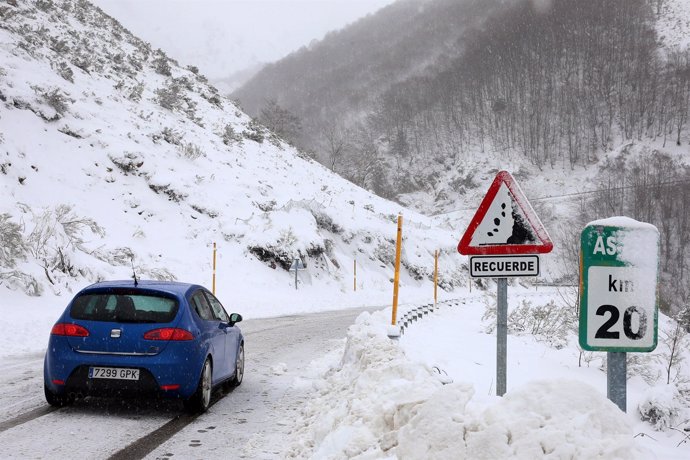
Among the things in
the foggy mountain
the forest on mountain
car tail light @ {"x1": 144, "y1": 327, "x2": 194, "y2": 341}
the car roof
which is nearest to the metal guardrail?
the car roof

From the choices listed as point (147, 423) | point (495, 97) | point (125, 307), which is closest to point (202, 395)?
point (147, 423)

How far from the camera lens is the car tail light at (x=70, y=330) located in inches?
241

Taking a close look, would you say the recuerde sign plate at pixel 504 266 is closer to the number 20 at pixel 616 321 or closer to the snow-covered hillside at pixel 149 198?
the number 20 at pixel 616 321

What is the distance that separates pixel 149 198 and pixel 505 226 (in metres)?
Answer: 22.6

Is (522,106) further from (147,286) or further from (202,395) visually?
(202,395)

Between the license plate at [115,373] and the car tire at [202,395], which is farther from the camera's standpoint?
the car tire at [202,395]

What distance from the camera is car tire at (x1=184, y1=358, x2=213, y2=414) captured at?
6266 millimetres

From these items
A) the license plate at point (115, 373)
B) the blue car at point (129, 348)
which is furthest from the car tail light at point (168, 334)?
the license plate at point (115, 373)

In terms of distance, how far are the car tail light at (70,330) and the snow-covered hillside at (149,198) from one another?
29.2ft

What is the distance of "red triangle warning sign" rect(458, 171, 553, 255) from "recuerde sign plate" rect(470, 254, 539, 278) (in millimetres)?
49

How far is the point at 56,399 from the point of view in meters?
6.25

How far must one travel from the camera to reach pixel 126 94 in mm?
34406

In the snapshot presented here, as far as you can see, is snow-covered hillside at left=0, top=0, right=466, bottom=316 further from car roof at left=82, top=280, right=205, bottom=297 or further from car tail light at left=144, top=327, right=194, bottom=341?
car tail light at left=144, top=327, right=194, bottom=341

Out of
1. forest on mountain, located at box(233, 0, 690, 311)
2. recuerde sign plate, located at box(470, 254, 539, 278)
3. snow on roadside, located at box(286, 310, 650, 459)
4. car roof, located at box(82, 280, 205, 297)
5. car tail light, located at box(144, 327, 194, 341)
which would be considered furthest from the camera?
forest on mountain, located at box(233, 0, 690, 311)
